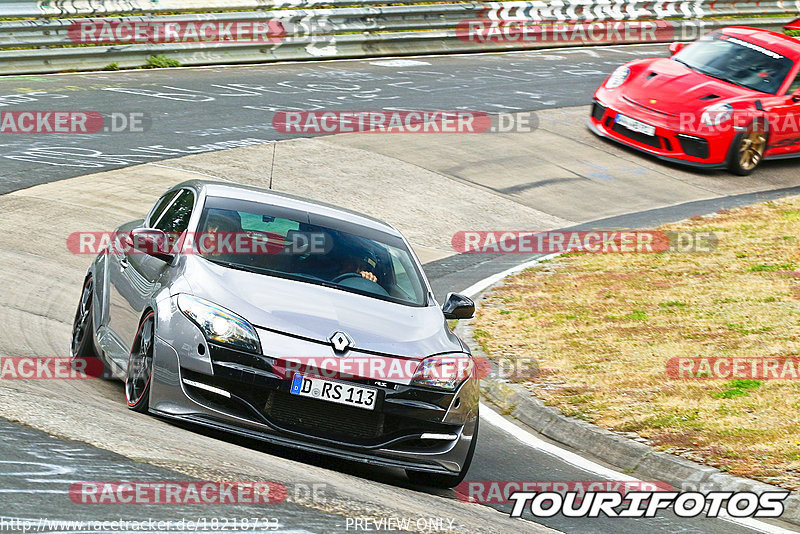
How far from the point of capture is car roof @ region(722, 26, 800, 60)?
18828mm

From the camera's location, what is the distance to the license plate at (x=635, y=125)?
18.1 metres

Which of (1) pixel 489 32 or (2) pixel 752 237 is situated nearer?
(2) pixel 752 237

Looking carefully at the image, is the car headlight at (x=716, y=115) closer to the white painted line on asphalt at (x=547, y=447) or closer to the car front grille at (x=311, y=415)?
the white painted line on asphalt at (x=547, y=447)

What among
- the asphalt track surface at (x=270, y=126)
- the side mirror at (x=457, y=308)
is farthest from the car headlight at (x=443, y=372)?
the side mirror at (x=457, y=308)

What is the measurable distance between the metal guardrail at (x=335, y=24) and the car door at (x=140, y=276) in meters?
12.4

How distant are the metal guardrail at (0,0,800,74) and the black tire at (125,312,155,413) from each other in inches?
536

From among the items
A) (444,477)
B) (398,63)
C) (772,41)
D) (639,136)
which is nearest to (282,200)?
(444,477)

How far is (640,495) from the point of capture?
6957mm

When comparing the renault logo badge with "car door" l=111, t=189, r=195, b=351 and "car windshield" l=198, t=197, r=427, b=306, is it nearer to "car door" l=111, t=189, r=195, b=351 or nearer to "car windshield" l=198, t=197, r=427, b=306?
"car windshield" l=198, t=197, r=427, b=306

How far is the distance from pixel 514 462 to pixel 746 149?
1188 cm

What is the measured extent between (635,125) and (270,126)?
18.1ft

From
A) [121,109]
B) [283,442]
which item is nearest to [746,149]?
[121,109]

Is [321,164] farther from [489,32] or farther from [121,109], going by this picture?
[489,32]

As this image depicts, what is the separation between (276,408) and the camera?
6211 mm
